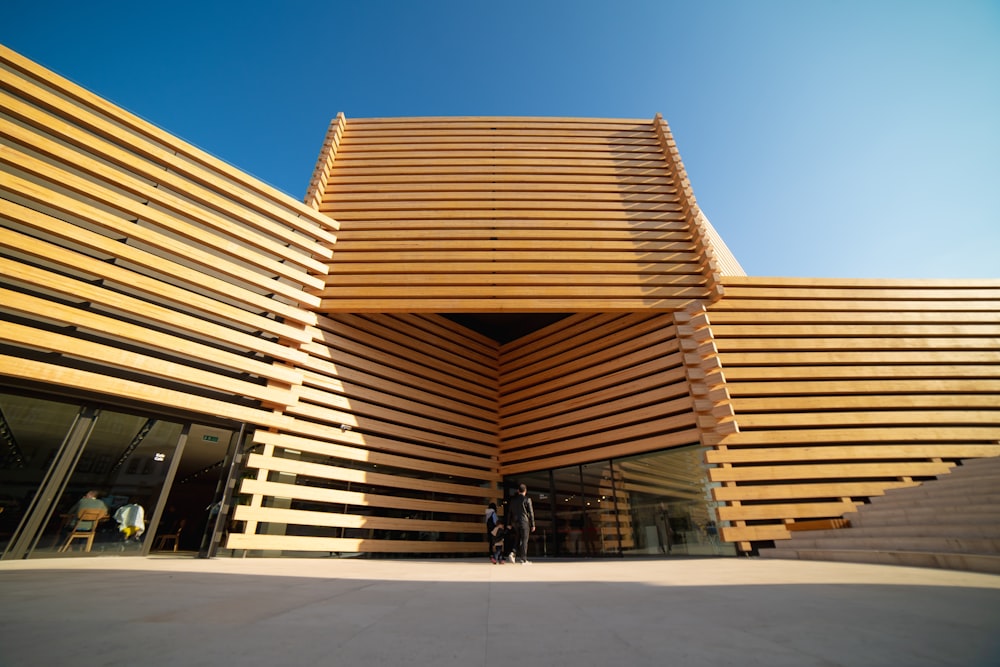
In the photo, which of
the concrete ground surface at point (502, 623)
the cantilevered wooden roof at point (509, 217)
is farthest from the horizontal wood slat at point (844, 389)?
the concrete ground surface at point (502, 623)

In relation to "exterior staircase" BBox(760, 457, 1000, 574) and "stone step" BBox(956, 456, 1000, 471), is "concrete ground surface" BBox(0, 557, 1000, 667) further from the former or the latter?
"stone step" BBox(956, 456, 1000, 471)

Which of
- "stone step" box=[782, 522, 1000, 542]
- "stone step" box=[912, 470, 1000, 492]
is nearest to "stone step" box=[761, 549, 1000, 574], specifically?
"stone step" box=[782, 522, 1000, 542]

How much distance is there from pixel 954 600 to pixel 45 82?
13.7 m

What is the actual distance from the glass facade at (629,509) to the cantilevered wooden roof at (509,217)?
3.89 m

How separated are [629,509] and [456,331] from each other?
22.5 feet

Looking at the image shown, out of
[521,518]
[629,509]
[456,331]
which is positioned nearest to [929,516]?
[629,509]

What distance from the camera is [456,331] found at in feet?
42.9

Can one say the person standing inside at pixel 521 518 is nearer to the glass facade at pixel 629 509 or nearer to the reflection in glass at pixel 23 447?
the glass facade at pixel 629 509

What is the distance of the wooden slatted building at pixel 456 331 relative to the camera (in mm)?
7406

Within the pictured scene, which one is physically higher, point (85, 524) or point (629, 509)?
point (629, 509)

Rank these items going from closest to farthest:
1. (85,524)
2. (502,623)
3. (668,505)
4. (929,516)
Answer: (502,623) < (929,516) < (85,524) < (668,505)

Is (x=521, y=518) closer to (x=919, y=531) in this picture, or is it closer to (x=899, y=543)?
(x=899, y=543)

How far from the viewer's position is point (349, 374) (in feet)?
33.8

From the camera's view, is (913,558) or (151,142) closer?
(913,558)
